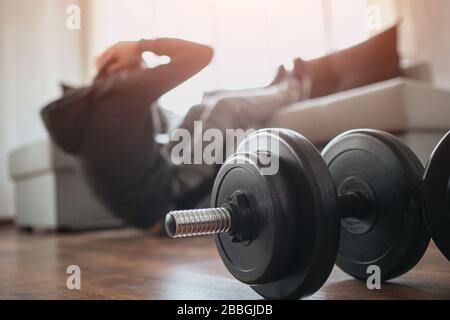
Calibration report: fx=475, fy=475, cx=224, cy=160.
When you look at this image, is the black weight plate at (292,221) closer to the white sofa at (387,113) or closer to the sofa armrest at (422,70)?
the white sofa at (387,113)

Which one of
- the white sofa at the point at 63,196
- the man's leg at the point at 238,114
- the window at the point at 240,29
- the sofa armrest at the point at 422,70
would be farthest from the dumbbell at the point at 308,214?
the white sofa at the point at 63,196

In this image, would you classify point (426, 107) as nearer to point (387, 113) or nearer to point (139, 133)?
point (387, 113)

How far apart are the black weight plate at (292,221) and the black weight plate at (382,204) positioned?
0.10 m

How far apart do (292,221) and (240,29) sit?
9.4 inches

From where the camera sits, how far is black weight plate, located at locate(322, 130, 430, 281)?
460 millimetres

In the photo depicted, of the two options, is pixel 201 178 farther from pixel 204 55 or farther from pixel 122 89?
pixel 204 55

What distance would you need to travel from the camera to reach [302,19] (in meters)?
0.50

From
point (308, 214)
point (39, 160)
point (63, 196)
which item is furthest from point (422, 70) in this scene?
point (39, 160)

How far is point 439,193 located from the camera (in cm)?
42

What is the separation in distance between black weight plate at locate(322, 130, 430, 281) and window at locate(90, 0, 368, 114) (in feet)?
0.38

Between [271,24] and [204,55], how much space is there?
0.08 meters

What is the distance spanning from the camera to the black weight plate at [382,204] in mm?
460

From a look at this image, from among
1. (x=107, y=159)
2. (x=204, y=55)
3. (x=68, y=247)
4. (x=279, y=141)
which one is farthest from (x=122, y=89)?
(x=279, y=141)
